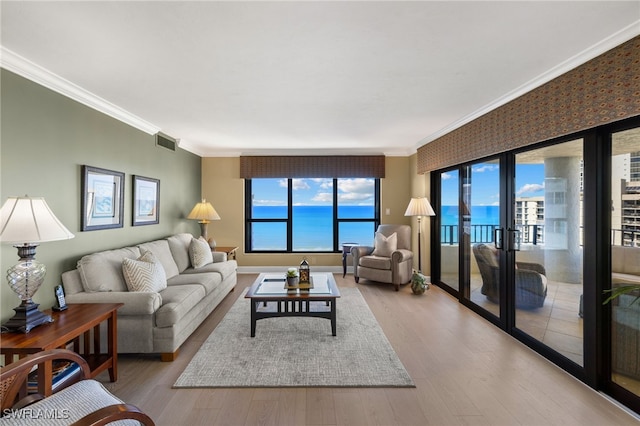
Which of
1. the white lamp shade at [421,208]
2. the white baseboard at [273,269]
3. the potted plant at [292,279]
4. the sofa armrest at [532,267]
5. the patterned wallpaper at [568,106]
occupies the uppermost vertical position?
the patterned wallpaper at [568,106]

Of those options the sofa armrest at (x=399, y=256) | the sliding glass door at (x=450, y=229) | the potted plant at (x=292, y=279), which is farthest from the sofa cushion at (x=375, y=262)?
the potted plant at (x=292, y=279)

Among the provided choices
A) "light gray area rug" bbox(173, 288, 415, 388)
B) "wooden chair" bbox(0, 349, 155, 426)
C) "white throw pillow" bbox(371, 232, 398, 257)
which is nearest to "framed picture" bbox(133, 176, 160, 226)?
"light gray area rug" bbox(173, 288, 415, 388)

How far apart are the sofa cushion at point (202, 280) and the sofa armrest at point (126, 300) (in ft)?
2.80

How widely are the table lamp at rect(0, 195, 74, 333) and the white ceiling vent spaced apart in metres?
2.58

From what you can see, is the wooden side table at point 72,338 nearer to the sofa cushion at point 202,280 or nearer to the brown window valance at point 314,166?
the sofa cushion at point 202,280

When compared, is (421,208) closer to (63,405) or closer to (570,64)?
(570,64)

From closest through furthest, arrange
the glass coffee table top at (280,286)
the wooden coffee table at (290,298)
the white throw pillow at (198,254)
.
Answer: the wooden coffee table at (290,298) < the glass coffee table top at (280,286) < the white throw pillow at (198,254)

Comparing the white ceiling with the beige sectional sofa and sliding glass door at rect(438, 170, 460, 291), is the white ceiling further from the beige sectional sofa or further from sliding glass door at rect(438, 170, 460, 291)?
the beige sectional sofa

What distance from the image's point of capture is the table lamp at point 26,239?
1841 mm

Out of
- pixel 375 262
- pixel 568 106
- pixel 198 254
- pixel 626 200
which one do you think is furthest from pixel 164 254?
pixel 626 200

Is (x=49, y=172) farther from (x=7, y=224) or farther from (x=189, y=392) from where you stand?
(x=189, y=392)

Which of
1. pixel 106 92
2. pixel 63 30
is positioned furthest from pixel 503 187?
pixel 106 92

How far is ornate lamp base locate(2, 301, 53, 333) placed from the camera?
Result: 1868 mm

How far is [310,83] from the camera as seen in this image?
8.67 feet
